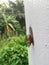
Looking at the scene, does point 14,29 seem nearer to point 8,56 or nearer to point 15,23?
point 15,23

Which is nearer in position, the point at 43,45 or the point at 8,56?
the point at 43,45

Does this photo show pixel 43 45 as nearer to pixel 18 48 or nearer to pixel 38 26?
pixel 38 26

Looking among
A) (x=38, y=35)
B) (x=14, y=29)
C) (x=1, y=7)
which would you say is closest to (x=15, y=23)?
(x=14, y=29)

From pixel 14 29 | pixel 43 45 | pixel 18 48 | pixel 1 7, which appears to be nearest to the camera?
pixel 43 45

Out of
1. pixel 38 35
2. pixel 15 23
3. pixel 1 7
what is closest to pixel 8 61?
pixel 38 35

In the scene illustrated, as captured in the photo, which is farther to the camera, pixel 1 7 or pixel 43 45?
pixel 1 7

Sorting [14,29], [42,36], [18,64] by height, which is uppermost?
[42,36]

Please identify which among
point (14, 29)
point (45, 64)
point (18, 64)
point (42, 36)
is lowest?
point (14, 29)

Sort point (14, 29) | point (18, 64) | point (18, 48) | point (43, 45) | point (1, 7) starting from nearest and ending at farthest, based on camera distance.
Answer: point (43, 45), point (18, 64), point (18, 48), point (14, 29), point (1, 7)

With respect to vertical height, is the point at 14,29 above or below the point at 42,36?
below
